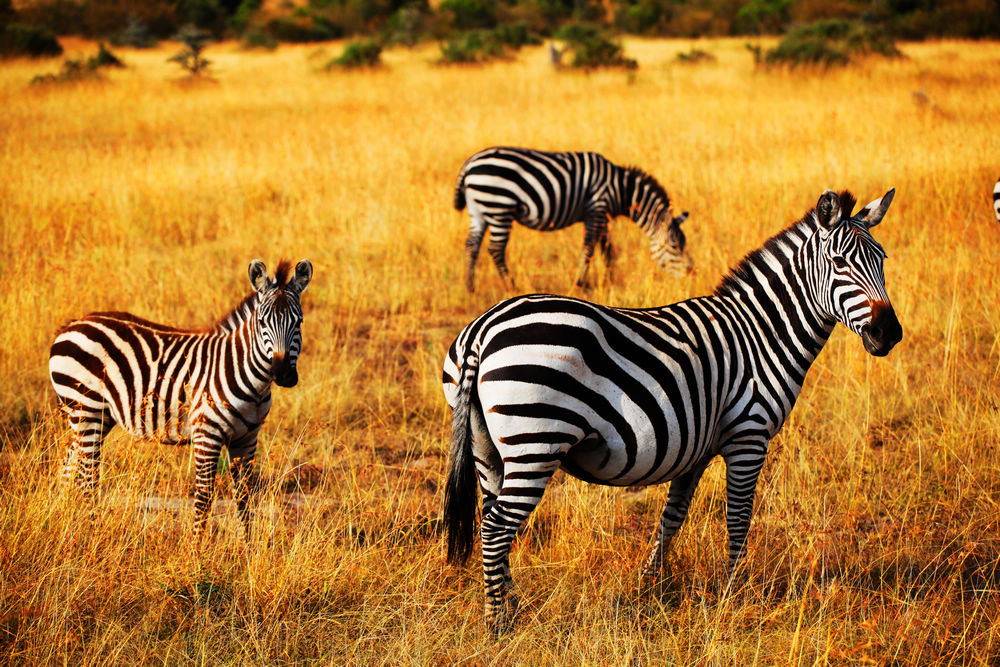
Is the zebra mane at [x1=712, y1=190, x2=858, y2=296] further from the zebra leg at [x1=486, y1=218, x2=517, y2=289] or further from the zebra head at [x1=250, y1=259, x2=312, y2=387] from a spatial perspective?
the zebra leg at [x1=486, y1=218, x2=517, y2=289]

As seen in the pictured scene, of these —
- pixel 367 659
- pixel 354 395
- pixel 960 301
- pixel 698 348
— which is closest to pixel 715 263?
pixel 960 301

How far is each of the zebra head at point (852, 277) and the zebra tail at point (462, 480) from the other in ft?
5.57

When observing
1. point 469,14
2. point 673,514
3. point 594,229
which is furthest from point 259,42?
point 673,514

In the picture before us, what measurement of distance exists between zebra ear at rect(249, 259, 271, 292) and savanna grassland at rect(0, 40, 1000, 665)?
3.16ft

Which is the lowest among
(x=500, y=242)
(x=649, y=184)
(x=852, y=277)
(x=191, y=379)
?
(x=191, y=379)

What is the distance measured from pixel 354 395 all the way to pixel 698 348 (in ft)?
10.8

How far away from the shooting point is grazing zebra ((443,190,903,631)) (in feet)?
10.4

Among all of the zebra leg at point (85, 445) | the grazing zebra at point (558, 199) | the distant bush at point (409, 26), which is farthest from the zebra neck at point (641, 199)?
the distant bush at point (409, 26)

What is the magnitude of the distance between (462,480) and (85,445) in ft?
7.88

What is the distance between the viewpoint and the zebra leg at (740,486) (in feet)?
11.9

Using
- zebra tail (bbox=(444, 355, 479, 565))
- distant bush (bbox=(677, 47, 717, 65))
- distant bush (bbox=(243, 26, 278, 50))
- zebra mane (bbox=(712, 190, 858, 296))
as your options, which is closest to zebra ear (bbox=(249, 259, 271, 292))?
zebra tail (bbox=(444, 355, 479, 565))

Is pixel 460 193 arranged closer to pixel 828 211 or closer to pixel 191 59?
pixel 828 211

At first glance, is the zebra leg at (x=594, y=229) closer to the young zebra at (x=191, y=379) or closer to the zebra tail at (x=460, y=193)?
the zebra tail at (x=460, y=193)

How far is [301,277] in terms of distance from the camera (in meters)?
4.35
